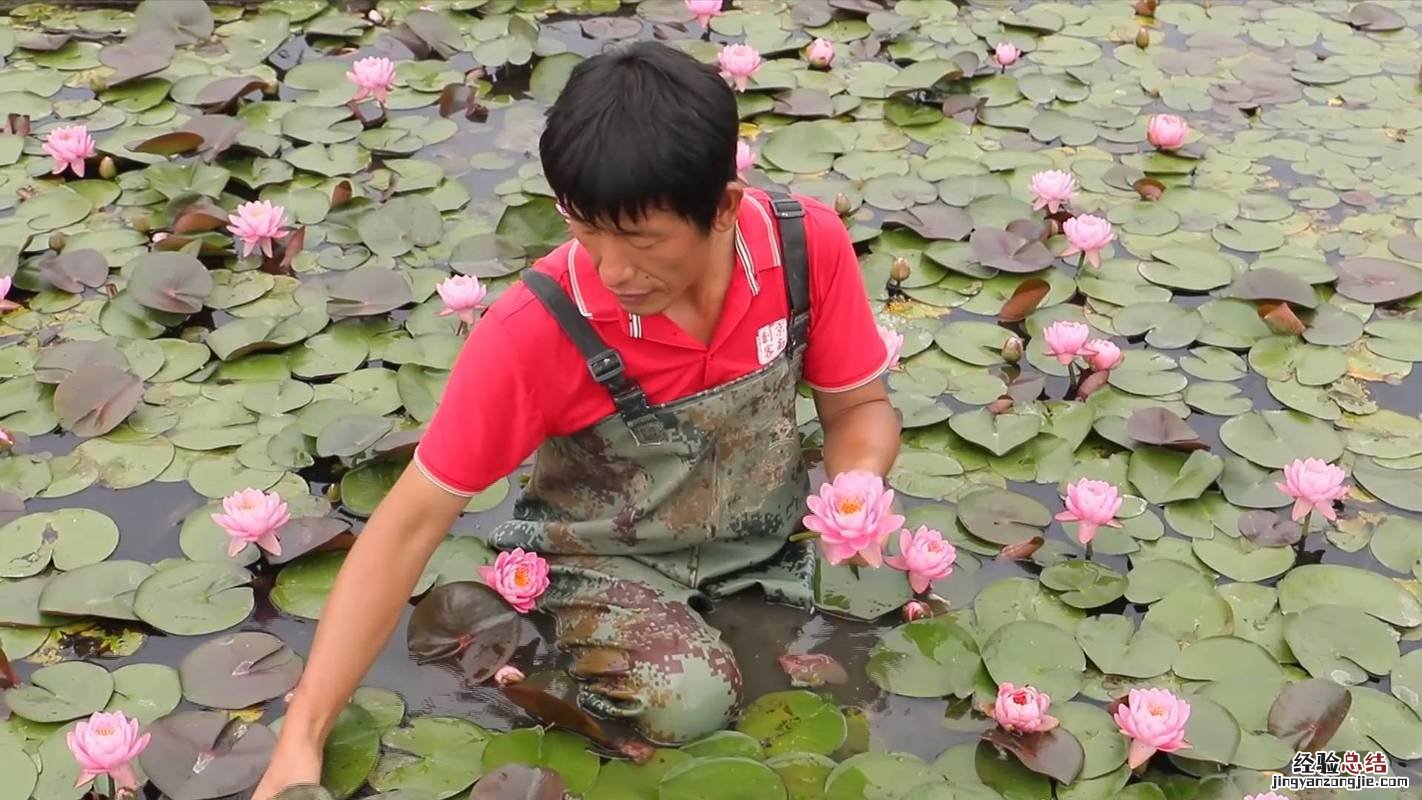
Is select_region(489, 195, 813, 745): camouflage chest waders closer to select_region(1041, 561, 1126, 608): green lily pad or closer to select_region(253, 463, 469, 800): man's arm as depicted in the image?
select_region(253, 463, 469, 800): man's arm

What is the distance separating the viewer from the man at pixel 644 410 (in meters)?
1.75

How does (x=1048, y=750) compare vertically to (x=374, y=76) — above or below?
below

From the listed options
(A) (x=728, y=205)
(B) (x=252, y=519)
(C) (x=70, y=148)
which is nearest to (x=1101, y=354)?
(A) (x=728, y=205)

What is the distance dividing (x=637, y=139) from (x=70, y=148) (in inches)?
97.4

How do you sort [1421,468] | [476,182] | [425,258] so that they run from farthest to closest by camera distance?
[476,182] < [425,258] < [1421,468]

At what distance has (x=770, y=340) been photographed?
217 cm

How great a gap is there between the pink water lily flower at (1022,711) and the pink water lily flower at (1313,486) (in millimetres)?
697

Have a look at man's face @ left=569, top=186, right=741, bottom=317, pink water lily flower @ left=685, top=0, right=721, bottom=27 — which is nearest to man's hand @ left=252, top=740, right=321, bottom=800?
man's face @ left=569, top=186, right=741, bottom=317

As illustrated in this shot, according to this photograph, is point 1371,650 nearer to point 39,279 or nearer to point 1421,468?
point 1421,468

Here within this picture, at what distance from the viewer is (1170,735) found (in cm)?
203

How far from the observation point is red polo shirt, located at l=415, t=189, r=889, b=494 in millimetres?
1994

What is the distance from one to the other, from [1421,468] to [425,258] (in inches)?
92.1

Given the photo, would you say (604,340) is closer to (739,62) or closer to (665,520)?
(665,520)

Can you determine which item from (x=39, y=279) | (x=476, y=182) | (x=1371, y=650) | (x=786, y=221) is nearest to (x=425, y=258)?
(x=476, y=182)
